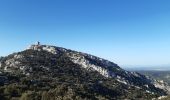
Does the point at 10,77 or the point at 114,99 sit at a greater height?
the point at 10,77

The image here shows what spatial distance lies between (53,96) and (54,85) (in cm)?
5222

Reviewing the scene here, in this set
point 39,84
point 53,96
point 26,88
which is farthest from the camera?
point 39,84

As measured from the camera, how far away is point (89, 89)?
199m

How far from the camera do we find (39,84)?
583 feet

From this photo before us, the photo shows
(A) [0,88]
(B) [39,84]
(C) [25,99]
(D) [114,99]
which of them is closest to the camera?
(C) [25,99]

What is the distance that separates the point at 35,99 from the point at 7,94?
52.3ft

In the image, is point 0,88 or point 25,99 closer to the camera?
point 25,99

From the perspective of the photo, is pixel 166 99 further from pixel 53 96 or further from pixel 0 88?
pixel 0 88

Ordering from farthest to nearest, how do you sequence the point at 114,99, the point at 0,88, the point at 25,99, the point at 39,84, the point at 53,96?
the point at 114,99 → the point at 39,84 → the point at 0,88 → the point at 53,96 → the point at 25,99

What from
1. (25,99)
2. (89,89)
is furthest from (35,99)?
(89,89)

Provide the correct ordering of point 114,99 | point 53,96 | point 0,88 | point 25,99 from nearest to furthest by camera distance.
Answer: point 25,99, point 53,96, point 0,88, point 114,99

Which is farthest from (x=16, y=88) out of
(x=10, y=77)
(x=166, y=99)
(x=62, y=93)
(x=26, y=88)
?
(x=166, y=99)

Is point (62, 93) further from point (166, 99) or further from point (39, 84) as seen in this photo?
point (166, 99)

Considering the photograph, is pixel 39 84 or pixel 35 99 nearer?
pixel 35 99
